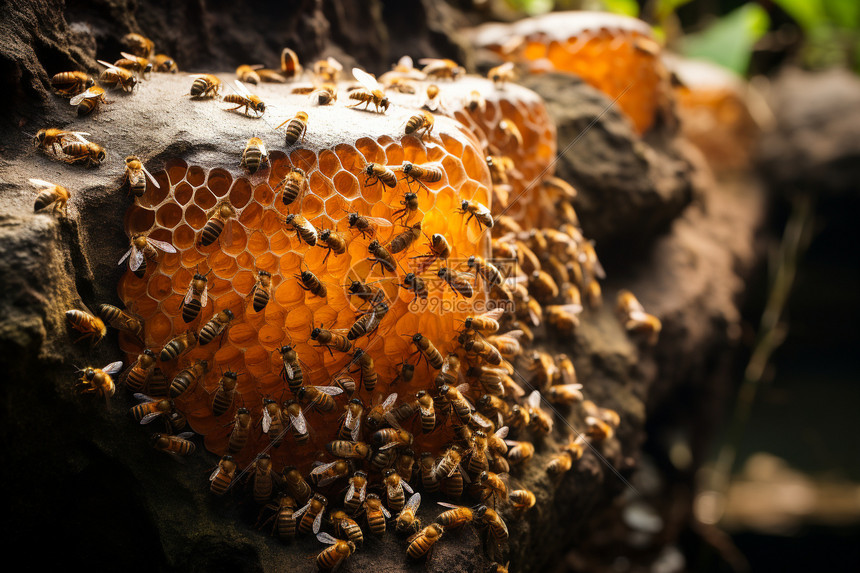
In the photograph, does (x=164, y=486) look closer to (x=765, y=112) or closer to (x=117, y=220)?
(x=117, y=220)

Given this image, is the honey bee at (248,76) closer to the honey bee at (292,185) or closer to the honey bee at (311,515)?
the honey bee at (292,185)

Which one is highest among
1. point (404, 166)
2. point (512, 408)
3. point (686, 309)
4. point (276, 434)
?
point (404, 166)

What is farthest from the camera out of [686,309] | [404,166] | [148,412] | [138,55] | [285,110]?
[686,309]

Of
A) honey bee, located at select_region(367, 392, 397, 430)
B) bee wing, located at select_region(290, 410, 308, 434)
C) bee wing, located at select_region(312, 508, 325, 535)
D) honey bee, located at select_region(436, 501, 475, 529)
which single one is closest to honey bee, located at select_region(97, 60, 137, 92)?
bee wing, located at select_region(290, 410, 308, 434)

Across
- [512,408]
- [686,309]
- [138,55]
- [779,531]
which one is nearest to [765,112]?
[686,309]

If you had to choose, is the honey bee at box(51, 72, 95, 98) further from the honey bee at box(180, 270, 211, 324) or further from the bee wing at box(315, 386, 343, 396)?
the bee wing at box(315, 386, 343, 396)

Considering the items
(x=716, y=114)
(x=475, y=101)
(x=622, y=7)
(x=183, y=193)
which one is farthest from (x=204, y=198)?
(x=622, y=7)

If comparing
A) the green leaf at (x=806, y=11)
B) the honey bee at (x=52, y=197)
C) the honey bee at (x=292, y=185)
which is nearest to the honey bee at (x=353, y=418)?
the honey bee at (x=292, y=185)
